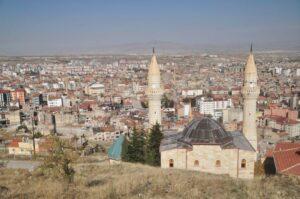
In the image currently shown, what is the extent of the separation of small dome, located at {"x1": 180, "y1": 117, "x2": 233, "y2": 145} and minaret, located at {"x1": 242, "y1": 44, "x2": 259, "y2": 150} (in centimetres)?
671

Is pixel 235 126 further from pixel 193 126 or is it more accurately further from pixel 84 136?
pixel 193 126

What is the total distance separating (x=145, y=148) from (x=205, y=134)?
13.8ft

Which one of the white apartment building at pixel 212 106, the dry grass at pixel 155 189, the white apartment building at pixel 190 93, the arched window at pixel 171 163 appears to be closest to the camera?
the dry grass at pixel 155 189

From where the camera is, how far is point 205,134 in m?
16.8

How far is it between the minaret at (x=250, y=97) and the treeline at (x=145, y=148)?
762 centimetres

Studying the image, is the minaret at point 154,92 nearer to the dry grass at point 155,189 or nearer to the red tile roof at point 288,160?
the red tile roof at point 288,160

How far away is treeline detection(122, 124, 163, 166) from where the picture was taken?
61.1 feet

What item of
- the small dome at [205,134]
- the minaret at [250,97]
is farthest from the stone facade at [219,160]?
the minaret at [250,97]

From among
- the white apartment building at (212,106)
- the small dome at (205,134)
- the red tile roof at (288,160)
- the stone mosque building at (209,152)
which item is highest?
the small dome at (205,134)

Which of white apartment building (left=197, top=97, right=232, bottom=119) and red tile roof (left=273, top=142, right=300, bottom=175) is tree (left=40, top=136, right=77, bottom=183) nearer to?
red tile roof (left=273, top=142, right=300, bottom=175)

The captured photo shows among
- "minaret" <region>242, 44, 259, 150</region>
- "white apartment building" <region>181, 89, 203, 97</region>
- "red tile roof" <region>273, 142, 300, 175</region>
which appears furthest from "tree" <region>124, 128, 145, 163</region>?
"white apartment building" <region>181, 89, 203, 97</region>

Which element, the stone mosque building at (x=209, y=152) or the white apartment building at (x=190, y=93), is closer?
the stone mosque building at (x=209, y=152)

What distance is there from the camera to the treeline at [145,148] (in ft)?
61.1

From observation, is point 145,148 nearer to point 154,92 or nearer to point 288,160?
point 154,92
